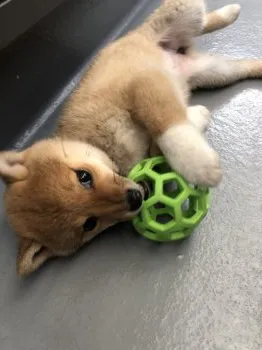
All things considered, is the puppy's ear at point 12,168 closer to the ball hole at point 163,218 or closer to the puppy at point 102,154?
the puppy at point 102,154

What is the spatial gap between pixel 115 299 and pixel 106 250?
0.20 metres

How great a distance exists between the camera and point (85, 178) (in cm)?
144

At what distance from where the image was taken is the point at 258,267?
1.40m

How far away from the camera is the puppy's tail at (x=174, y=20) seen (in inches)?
79.7

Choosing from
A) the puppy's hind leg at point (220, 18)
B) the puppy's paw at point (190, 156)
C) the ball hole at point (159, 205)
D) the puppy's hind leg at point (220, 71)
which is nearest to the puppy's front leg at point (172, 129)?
the puppy's paw at point (190, 156)

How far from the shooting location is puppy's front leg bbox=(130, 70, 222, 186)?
1.40 metres

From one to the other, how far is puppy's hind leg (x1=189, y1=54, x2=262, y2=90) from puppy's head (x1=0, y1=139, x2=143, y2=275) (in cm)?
77

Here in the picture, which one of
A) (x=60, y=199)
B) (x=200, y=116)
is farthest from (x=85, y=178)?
(x=200, y=116)

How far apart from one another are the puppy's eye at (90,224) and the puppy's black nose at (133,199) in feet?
0.45

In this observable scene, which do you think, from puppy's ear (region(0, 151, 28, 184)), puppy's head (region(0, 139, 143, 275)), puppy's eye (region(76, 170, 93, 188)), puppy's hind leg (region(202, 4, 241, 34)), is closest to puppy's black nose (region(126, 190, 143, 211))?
puppy's head (region(0, 139, 143, 275))

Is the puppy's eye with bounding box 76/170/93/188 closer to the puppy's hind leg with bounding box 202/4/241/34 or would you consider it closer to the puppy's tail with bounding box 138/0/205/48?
the puppy's tail with bounding box 138/0/205/48

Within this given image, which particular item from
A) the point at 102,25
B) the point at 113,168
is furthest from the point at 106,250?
the point at 102,25

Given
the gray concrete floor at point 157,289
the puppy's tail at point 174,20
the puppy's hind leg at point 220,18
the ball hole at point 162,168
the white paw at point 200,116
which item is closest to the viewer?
the gray concrete floor at point 157,289

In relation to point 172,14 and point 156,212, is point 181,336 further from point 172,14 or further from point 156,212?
point 172,14
